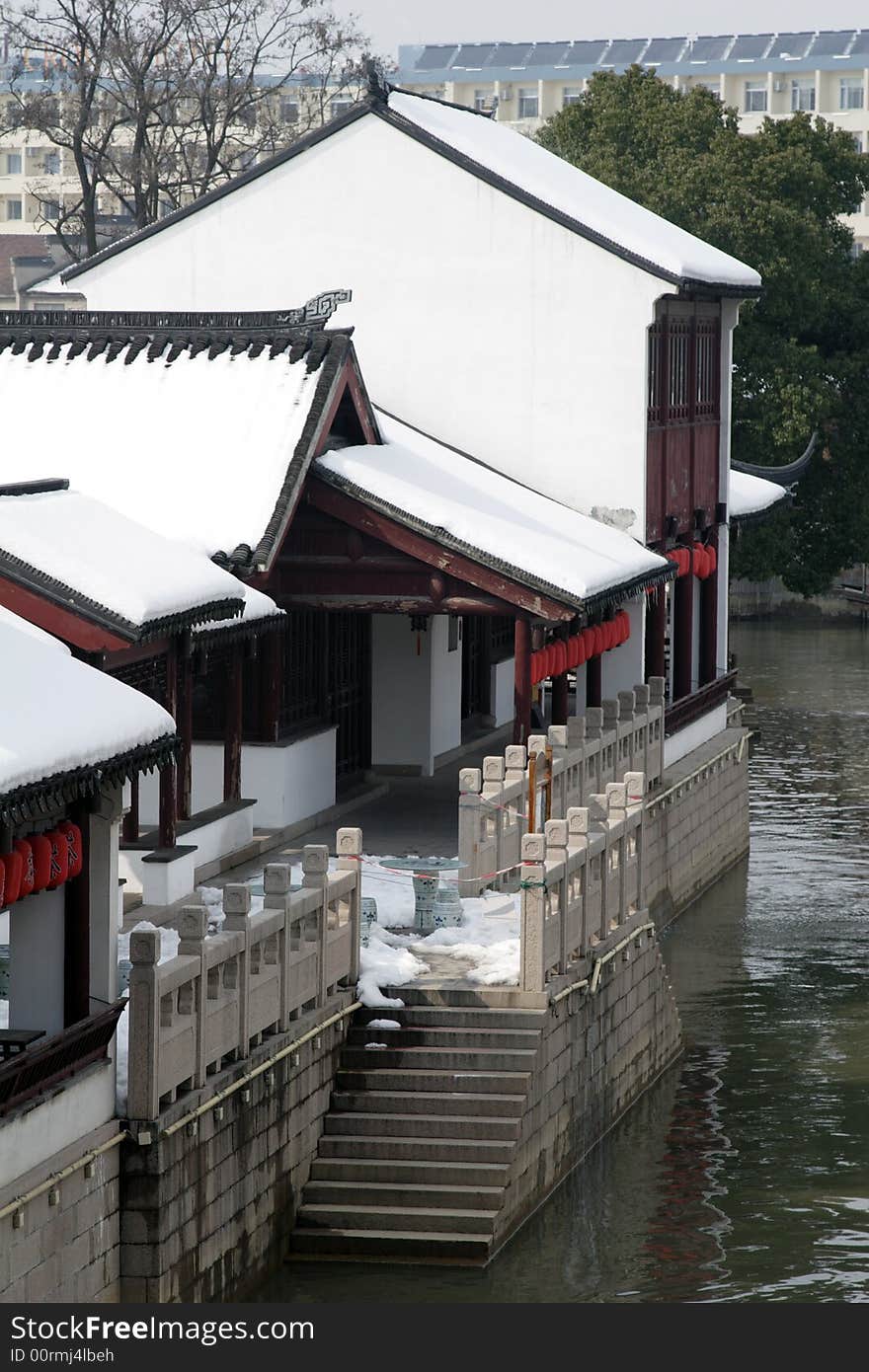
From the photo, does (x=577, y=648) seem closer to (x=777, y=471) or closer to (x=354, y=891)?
(x=354, y=891)

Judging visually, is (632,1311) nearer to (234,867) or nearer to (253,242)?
(234,867)

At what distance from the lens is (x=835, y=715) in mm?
58344

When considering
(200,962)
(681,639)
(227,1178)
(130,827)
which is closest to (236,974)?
(200,962)

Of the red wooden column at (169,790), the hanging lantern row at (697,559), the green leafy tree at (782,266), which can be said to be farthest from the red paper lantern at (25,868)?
the green leafy tree at (782,266)

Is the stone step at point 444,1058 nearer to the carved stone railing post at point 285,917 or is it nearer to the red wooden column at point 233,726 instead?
the carved stone railing post at point 285,917

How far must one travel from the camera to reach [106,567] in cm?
2336

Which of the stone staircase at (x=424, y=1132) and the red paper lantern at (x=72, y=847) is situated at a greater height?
the red paper lantern at (x=72, y=847)

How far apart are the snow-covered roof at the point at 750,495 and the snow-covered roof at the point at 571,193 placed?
17.4 ft

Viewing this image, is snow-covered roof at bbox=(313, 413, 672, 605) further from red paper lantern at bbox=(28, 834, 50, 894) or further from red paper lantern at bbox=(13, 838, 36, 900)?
red paper lantern at bbox=(13, 838, 36, 900)

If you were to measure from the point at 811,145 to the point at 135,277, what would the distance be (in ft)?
106

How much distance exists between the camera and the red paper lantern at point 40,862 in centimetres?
1797

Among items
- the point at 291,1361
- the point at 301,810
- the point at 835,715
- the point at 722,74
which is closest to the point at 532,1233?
the point at 291,1361

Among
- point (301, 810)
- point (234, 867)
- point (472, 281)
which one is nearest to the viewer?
point (234, 867)

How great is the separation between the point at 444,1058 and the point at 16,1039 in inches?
232
